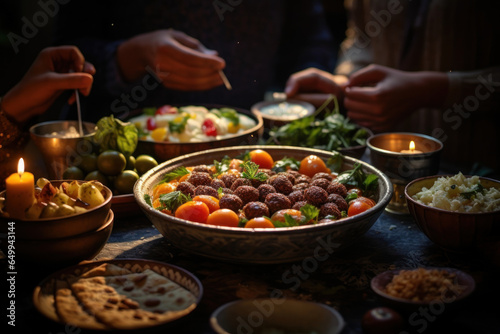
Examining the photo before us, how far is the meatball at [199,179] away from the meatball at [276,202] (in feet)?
1.04

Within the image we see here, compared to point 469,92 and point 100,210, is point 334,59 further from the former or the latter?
point 100,210

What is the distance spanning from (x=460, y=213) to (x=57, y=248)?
1.36 metres

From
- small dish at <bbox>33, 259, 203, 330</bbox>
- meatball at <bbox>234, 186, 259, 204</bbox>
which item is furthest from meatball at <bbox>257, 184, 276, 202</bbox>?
small dish at <bbox>33, 259, 203, 330</bbox>

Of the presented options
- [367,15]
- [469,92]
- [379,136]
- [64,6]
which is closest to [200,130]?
[379,136]

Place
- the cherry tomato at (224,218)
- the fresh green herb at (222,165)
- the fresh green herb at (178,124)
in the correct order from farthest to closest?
the fresh green herb at (178,124), the fresh green herb at (222,165), the cherry tomato at (224,218)

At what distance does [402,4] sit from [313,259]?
2667 millimetres

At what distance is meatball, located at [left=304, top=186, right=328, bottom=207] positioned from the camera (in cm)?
176

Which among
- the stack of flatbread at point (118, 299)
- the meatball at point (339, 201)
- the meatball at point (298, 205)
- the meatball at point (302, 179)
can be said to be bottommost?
the stack of flatbread at point (118, 299)

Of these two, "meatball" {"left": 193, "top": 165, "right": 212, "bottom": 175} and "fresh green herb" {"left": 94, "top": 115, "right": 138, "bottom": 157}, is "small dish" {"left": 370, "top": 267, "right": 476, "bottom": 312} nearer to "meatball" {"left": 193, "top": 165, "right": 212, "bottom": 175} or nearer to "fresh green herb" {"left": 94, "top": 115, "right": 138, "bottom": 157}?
"meatball" {"left": 193, "top": 165, "right": 212, "bottom": 175}

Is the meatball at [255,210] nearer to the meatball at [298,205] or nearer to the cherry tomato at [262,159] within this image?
the meatball at [298,205]

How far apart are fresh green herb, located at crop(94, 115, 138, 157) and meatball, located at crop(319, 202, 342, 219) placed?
1.04m

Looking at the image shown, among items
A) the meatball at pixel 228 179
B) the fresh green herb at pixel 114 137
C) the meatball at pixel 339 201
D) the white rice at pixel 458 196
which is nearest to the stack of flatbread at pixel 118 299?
the meatball at pixel 228 179

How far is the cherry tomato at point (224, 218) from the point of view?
5.15ft

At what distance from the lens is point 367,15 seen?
4082 millimetres
